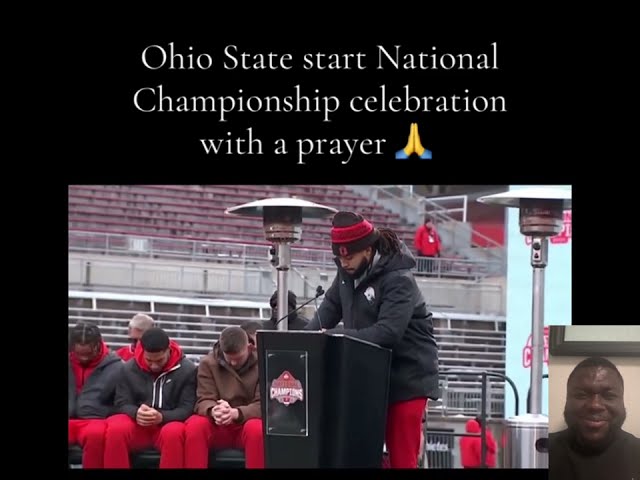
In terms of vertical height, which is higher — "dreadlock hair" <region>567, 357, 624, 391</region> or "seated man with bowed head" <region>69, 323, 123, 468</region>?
"dreadlock hair" <region>567, 357, 624, 391</region>

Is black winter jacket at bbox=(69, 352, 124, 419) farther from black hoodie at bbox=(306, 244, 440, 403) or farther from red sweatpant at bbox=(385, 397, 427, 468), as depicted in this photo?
red sweatpant at bbox=(385, 397, 427, 468)

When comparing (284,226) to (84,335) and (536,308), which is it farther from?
(536,308)

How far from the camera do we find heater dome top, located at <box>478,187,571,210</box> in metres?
9.23

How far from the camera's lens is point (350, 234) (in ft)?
27.3

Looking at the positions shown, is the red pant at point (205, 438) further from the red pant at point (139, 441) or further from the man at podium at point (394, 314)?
the man at podium at point (394, 314)

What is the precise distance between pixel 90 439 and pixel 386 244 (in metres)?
1.83

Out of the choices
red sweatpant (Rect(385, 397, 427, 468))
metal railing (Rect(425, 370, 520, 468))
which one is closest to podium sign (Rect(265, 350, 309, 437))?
red sweatpant (Rect(385, 397, 427, 468))

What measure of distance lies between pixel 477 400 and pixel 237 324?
1.33 meters

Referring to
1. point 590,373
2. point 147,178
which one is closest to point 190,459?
point 147,178

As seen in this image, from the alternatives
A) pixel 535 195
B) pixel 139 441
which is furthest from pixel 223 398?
pixel 535 195

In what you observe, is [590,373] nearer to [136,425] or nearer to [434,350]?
[434,350]

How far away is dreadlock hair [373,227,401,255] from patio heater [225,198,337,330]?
2.12 ft

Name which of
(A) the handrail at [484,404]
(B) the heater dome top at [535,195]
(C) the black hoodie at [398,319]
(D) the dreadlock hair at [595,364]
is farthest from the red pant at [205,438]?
(D) the dreadlock hair at [595,364]

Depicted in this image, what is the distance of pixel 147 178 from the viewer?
9.54m
